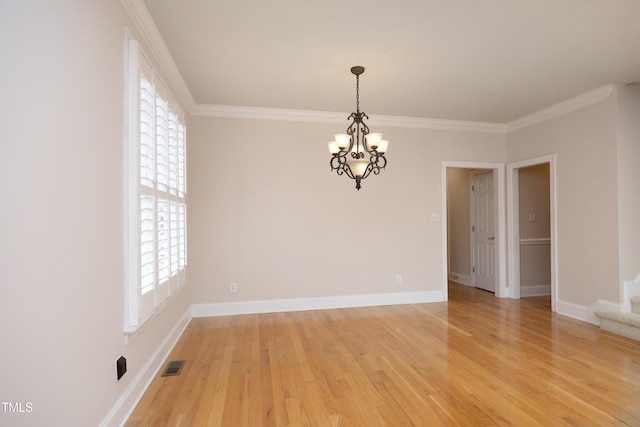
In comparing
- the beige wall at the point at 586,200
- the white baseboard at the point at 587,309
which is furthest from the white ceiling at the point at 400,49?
the white baseboard at the point at 587,309

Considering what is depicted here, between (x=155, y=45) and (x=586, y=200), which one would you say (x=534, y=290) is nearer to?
(x=586, y=200)

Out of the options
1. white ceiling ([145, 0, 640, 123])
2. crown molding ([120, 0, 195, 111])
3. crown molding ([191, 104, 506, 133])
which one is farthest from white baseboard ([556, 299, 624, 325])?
crown molding ([120, 0, 195, 111])

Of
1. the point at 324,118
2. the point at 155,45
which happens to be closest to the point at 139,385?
the point at 155,45

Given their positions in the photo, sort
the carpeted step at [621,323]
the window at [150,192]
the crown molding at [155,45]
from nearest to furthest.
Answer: the window at [150,192] < the crown molding at [155,45] < the carpeted step at [621,323]

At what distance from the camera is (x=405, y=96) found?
13.1ft

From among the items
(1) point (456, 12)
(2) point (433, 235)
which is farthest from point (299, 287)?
(1) point (456, 12)

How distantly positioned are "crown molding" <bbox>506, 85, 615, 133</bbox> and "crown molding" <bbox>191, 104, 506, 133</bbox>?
28 cm

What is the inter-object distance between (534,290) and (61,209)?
6465 millimetres

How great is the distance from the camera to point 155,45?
2.63m

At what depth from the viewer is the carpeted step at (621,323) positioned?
3344 mm

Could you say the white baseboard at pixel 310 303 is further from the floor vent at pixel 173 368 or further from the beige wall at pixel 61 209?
the beige wall at pixel 61 209

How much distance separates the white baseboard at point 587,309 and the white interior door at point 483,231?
123 cm

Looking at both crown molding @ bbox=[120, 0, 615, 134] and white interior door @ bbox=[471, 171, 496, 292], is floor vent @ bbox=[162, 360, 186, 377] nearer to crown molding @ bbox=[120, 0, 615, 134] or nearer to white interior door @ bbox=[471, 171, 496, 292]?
crown molding @ bbox=[120, 0, 615, 134]

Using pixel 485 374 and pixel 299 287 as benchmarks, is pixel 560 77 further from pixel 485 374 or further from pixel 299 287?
pixel 299 287
